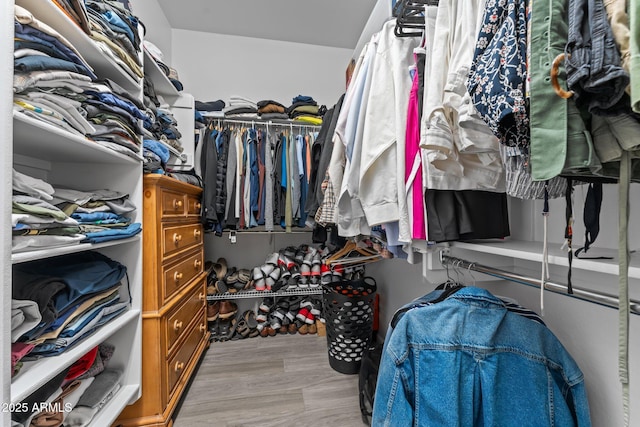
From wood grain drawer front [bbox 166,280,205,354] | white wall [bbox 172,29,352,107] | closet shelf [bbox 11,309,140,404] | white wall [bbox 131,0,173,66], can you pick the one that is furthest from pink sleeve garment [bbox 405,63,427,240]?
white wall [bbox 172,29,352,107]

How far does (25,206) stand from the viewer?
2.09 ft

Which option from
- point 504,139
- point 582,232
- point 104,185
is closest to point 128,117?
point 104,185

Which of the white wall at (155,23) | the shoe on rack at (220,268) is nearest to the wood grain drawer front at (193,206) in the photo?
the shoe on rack at (220,268)

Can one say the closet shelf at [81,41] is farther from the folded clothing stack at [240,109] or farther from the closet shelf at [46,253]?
the folded clothing stack at [240,109]

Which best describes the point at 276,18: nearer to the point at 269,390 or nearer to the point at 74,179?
the point at 74,179

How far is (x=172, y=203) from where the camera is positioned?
1353 millimetres

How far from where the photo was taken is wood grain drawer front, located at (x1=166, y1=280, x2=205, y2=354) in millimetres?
1250

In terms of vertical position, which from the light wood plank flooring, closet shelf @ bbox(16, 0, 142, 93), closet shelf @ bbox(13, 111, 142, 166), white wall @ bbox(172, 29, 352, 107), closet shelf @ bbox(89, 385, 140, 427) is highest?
white wall @ bbox(172, 29, 352, 107)

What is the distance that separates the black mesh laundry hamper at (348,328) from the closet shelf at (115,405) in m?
1.01

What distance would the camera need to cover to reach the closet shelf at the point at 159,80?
132 cm

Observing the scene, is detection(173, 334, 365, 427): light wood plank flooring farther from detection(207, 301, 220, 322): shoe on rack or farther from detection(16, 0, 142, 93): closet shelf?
detection(16, 0, 142, 93): closet shelf

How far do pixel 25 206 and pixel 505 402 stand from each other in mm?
1303

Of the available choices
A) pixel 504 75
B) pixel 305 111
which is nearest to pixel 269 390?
pixel 504 75

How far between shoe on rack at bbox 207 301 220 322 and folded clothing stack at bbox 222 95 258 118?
1.54 metres
